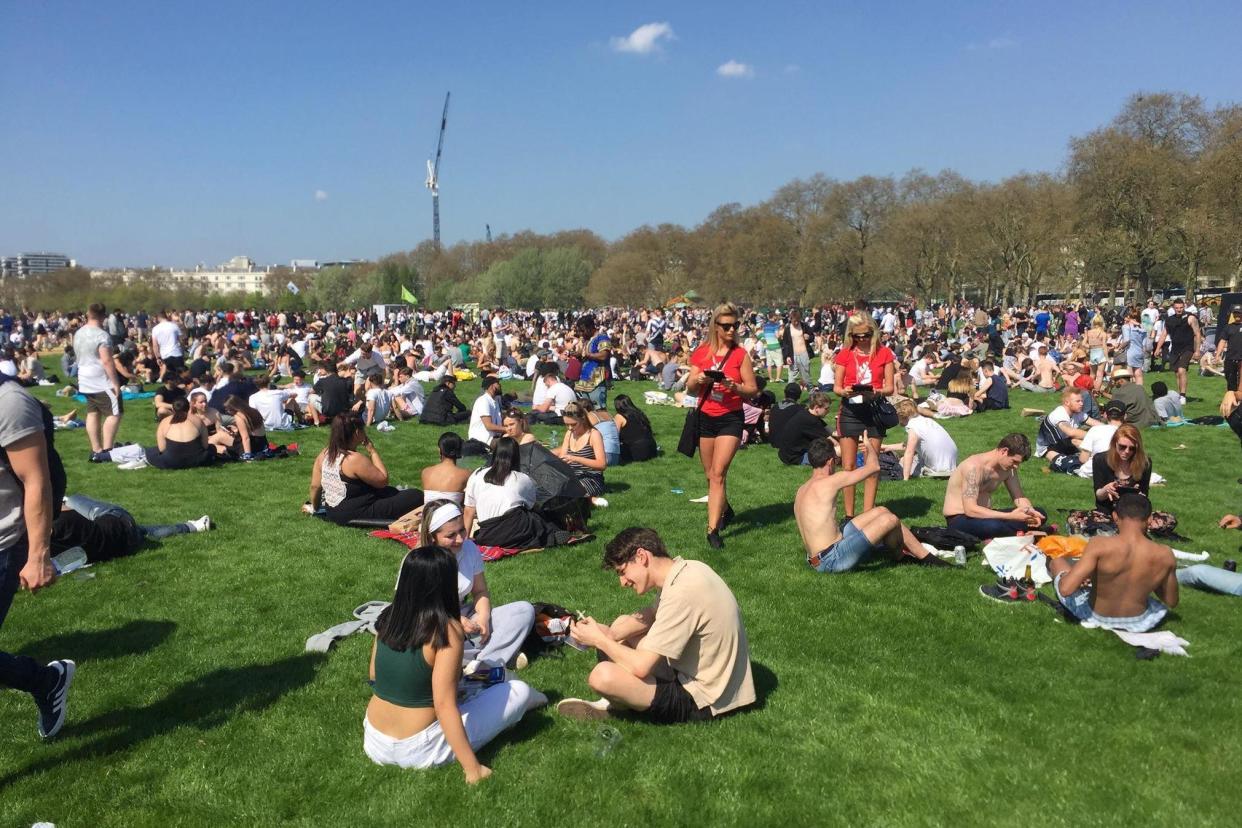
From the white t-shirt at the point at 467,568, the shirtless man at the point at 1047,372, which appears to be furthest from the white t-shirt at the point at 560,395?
the shirtless man at the point at 1047,372

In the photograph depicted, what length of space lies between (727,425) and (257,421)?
7698 mm

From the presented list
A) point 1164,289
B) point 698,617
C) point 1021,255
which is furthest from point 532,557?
point 1164,289

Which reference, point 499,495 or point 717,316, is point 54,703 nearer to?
point 499,495

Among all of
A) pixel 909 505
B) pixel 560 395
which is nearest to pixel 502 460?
pixel 909 505

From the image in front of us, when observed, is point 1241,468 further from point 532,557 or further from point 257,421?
point 257,421

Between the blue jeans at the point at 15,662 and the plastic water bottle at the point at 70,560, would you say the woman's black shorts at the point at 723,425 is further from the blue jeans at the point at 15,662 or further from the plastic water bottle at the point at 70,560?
the plastic water bottle at the point at 70,560

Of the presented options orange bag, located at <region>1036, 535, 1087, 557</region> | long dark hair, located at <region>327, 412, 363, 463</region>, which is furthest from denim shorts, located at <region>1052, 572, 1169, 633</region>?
long dark hair, located at <region>327, 412, 363, 463</region>

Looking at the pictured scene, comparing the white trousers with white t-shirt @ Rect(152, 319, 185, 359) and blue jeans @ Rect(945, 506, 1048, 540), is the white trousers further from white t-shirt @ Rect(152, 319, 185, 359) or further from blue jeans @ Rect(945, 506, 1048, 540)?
white t-shirt @ Rect(152, 319, 185, 359)

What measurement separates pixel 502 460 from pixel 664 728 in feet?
11.8

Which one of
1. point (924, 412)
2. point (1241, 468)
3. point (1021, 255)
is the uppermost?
point (1021, 255)

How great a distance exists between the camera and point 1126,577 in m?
5.38

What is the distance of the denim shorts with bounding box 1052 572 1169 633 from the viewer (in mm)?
5430

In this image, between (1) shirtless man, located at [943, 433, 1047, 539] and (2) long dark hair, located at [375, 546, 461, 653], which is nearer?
(2) long dark hair, located at [375, 546, 461, 653]

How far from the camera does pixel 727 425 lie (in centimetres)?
719
